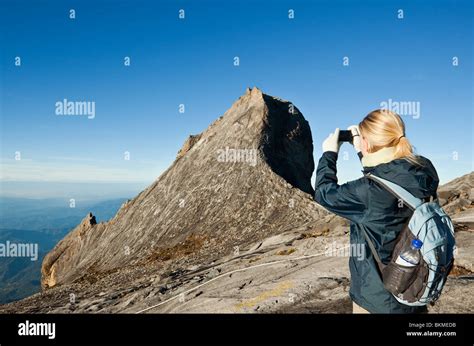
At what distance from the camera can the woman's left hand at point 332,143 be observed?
6255mm

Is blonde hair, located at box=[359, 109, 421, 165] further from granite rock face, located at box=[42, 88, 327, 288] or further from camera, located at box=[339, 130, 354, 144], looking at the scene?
granite rock face, located at box=[42, 88, 327, 288]

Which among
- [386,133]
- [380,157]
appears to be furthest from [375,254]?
[386,133]

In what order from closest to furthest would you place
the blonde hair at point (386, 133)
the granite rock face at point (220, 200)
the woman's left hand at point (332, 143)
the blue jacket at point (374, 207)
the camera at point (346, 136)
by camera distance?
the blue jacket at point (374, 207) < the blonde hair at point (386, 133) < the woman's left hand at point (332, 143) < the camera at point (346, 136) < the granite rock face at point (220, 200)

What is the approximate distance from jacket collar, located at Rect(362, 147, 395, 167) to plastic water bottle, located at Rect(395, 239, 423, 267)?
126 cm

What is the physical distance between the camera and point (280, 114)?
59.2m

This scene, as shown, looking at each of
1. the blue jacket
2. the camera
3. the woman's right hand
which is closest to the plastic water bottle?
the blue jacket

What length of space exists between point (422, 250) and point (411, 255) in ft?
0.53

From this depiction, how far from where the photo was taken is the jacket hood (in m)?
5.30

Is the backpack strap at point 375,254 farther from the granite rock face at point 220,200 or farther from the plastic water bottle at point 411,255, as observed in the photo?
the granite rock face at point 220,200

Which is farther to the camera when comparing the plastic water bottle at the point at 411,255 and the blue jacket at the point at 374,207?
the blue jacket at the point at 374,207

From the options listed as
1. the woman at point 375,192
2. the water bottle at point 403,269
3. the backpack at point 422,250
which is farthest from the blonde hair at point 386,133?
the water bottle at point 403,269

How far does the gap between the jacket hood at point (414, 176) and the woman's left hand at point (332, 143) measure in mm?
963

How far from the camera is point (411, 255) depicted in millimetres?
5324

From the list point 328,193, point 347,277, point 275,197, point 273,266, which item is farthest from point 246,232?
point 328,193
